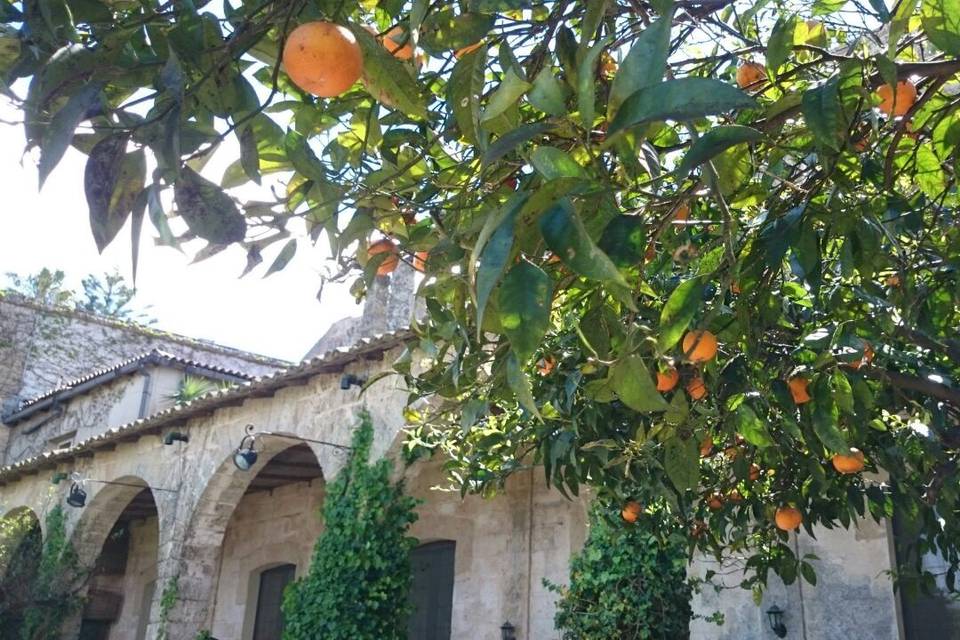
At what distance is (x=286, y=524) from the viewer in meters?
10.9

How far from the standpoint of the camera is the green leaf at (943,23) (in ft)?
5.40

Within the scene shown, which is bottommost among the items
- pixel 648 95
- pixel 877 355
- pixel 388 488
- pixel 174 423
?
pixel 648 95

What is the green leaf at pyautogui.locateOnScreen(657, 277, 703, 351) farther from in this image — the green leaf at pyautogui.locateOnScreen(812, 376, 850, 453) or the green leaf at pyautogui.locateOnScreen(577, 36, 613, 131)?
the green leaf at pyautogui.locateOnScreen(812, 376, 850, 453)

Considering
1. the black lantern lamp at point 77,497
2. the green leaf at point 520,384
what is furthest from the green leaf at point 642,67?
the black lantern lamp at point 77,497

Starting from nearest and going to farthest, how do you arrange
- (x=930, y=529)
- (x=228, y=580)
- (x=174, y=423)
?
(x=930, y=529) → (x=174, y=423) → (x=228, y=580)

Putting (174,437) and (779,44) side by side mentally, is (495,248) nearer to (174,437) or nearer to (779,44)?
(779,44)

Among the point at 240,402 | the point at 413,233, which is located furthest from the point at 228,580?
the point at 413,233

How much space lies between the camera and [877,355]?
111 inches

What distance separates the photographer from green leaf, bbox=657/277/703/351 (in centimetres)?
163

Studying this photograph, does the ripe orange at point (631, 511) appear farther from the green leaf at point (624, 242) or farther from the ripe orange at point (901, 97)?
the green leaf at point (624, 242)

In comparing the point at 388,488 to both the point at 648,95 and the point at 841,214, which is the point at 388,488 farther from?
the point at 648,95

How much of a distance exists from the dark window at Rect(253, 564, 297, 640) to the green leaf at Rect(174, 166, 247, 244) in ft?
32.3

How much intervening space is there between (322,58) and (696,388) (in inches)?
72.8

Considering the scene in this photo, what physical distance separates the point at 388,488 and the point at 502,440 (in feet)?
10.7
